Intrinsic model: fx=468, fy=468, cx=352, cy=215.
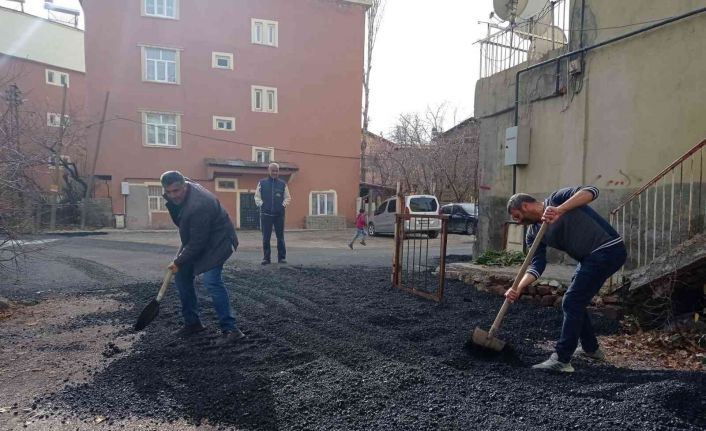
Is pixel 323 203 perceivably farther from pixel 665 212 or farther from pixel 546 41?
pixel 665 212

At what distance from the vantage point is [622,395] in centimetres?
296

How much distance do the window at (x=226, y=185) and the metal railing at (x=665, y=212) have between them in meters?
19.1

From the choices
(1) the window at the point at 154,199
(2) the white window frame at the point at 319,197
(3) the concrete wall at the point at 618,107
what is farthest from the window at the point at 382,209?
(3) the concrete wall at the point at 618,107

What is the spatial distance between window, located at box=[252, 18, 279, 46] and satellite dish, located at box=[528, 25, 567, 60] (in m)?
18.2

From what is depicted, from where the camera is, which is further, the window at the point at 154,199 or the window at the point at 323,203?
the window at the point at 323,203

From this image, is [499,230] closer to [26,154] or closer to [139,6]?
[26,154]

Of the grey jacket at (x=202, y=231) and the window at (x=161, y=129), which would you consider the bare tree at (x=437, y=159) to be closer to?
the window at (x=161, y=129)

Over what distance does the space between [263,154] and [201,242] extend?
2001cm

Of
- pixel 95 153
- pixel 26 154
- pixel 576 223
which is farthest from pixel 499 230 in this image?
pixel 95 153

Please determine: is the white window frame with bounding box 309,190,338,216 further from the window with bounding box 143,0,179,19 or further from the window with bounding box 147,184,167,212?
the window with bounding box 143,0,179,19

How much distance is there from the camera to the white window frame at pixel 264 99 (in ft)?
76.8

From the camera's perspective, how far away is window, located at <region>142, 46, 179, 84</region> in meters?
21.7

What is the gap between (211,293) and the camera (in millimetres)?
4223

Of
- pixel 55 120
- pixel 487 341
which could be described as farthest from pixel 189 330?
pixel 55 120
